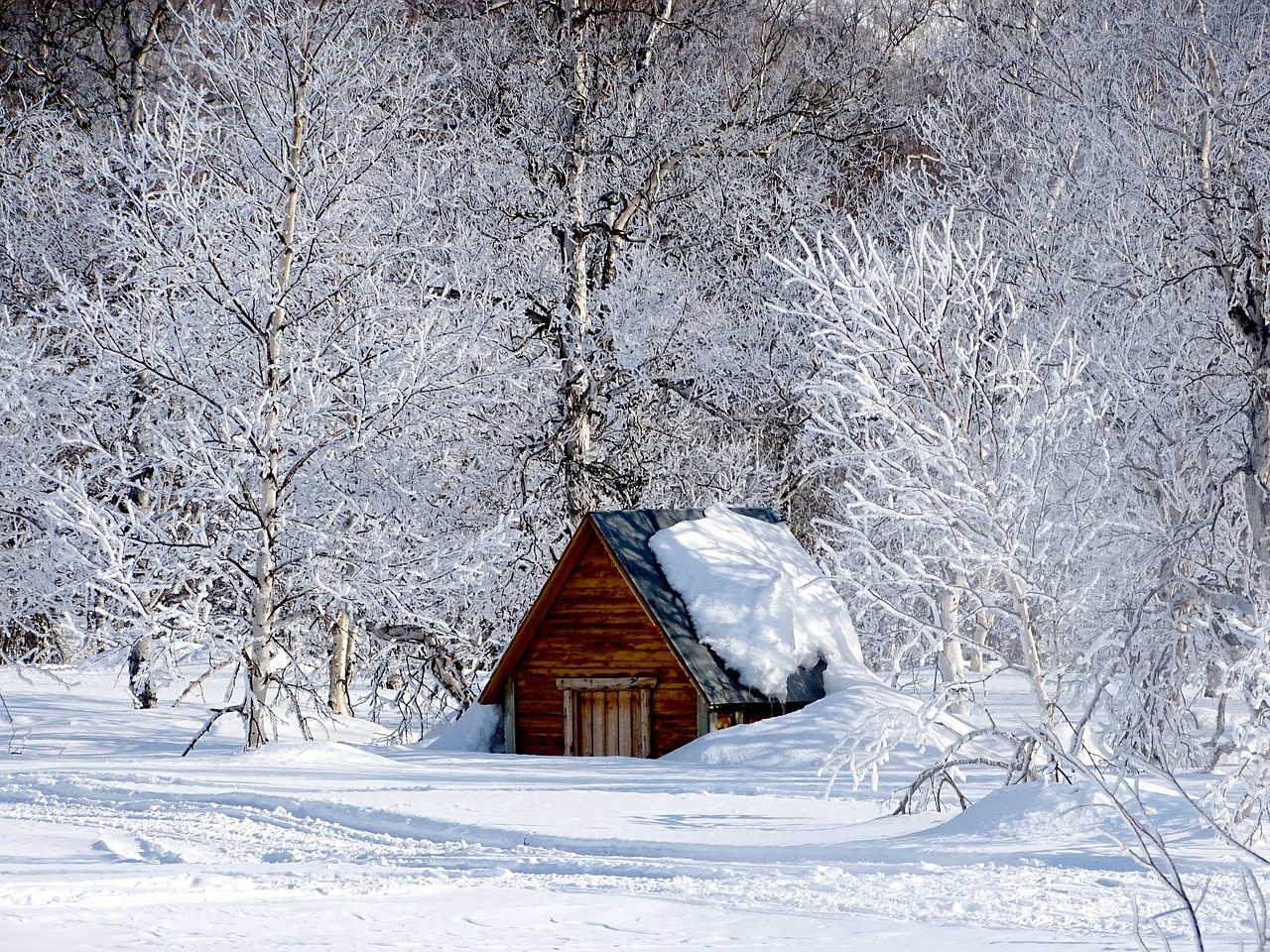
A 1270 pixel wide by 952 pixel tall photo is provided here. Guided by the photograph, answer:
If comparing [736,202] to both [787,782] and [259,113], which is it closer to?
[259,113]

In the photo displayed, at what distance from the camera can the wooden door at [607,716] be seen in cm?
1712

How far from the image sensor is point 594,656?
1752 centimetres

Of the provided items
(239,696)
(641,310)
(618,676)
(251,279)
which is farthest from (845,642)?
(239,696)

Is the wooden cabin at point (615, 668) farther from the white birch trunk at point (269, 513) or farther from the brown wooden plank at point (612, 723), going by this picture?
the white birch trunk at point (269, 513)

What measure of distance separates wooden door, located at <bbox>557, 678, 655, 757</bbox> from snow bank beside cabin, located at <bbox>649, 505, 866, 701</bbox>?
1085 millimetres

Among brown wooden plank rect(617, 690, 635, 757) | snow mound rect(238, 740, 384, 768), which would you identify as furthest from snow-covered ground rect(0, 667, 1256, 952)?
brown wooden plank rect(617, 690, 635, 757)

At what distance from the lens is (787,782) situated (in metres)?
13.5

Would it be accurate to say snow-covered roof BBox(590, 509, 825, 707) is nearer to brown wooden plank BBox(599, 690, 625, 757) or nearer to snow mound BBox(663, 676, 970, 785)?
snow mound BBox(663, 676, 970, 785)

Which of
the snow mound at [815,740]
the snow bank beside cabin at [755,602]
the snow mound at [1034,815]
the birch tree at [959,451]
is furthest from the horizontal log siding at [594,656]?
the snow mound at [1034,815]

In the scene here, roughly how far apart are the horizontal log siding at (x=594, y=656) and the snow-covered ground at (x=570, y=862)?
6.28ft

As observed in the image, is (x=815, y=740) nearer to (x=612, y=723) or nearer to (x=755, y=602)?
(x=755, y=602)

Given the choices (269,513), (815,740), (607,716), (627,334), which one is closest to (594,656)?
(607,716)

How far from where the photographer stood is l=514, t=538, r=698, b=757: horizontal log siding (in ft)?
55.5

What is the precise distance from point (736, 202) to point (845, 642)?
939 cm
